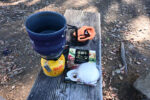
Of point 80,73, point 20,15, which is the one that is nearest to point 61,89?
point 80,73

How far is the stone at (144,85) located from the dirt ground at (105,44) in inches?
3.2

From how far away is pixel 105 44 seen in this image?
3.07 meters

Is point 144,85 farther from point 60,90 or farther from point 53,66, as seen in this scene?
point 53,66

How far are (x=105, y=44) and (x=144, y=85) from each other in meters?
1.25

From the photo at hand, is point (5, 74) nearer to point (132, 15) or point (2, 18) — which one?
point (2, 18)

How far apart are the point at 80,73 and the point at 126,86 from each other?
4.34 ft

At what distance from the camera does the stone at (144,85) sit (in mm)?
2023

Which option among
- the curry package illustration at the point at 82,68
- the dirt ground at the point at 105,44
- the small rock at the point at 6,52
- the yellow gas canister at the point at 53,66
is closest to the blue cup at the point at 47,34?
the yellow gas canister at the point at 53,66

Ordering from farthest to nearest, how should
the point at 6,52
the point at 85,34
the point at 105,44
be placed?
the point at 105,44 → the point at 6,52 → the point at 85,34

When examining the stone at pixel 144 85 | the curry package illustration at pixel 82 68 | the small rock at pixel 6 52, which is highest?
the curry package illustration at pixel 82 68

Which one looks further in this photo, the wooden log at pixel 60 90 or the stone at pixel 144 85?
the stone at pixel 144 85

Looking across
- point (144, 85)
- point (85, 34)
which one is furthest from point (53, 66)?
point (144, 85)

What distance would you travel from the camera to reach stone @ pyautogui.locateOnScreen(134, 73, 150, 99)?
202 cm

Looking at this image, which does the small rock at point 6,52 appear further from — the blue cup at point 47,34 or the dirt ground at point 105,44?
the blue cup at point 47,34
